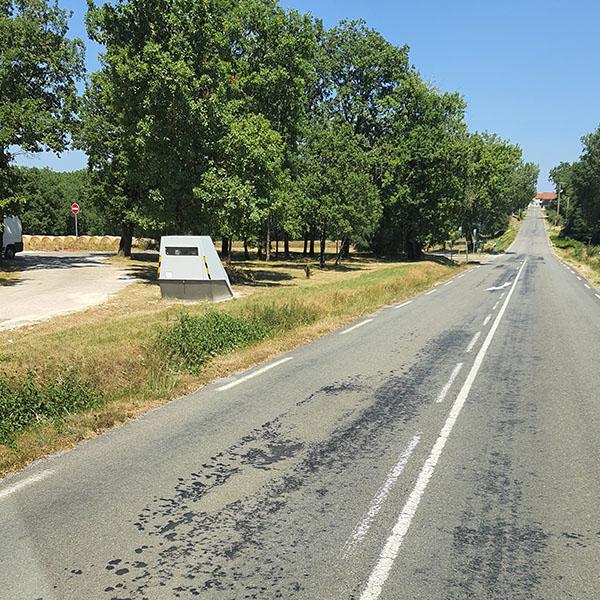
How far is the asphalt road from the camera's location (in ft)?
13.0

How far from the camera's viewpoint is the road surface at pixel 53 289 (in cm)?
1762

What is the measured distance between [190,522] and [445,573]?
2.11 m

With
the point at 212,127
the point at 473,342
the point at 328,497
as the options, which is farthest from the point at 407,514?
the point at 212,127

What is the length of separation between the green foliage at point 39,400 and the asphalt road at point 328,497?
1.01 metres

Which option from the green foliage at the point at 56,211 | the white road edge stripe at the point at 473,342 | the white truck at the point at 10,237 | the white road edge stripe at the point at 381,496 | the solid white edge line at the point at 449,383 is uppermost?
the green foliage at the point at 56,211

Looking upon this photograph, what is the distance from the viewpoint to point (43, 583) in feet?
12.6

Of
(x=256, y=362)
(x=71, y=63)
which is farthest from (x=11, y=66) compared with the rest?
(x=256, y=362)

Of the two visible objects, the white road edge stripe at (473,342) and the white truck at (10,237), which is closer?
the white road edge stripe at (473,342)

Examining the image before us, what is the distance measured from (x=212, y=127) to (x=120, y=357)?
61.5 feet

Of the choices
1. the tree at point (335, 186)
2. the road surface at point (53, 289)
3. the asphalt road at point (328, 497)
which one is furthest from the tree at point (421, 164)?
the asphalt road at point (328, 497)

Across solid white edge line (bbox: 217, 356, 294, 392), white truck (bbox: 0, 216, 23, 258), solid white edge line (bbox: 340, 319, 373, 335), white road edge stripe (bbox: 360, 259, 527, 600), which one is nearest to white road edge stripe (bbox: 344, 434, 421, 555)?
white road edge stripe (bbox: 360, 259, 527, 600)

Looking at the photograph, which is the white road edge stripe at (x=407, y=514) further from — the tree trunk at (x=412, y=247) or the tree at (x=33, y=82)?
the tree trunk at (x=412, y=247)

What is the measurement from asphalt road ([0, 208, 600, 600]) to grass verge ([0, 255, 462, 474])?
0.54 metres

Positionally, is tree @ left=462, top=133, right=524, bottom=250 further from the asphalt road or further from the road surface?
the asphalt road
